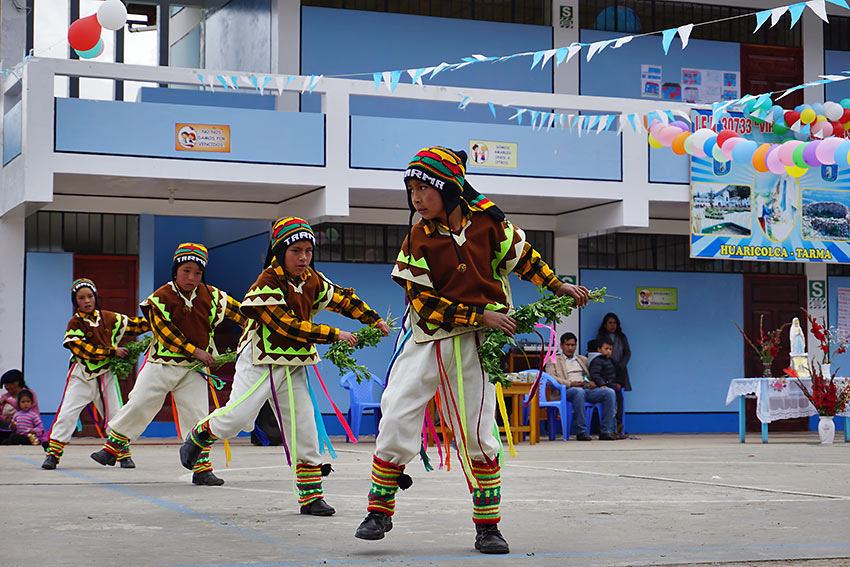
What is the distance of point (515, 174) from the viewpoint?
55.6 feet

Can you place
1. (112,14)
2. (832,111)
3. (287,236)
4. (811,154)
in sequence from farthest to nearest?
A: (832,111) < (811,154) < (112,14) < (287,236)

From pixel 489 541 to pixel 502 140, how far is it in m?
12.2

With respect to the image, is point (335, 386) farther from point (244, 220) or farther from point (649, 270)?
point (649, 270)

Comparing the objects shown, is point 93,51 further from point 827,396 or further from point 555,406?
point 827,396

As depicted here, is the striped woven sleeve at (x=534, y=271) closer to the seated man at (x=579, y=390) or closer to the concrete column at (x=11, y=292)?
the seated man at (x=579, y=390)

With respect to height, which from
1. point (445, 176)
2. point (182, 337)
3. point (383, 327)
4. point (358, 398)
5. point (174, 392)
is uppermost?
point (445, 176)

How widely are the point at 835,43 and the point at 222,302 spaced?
603 inches

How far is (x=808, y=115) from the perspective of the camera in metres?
17.5

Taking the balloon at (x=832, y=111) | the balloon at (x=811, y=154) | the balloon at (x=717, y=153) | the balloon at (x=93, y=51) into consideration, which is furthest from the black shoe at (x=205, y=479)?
the balloon at (x=832, y=111)

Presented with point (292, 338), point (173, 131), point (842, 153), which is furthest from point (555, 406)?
point (292, 338)

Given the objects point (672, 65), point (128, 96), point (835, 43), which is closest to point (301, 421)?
point (128, 96)

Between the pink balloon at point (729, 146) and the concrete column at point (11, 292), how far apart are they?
9751mm

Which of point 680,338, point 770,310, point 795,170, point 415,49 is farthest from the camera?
point 770,310

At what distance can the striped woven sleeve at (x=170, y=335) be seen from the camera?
929 cm
